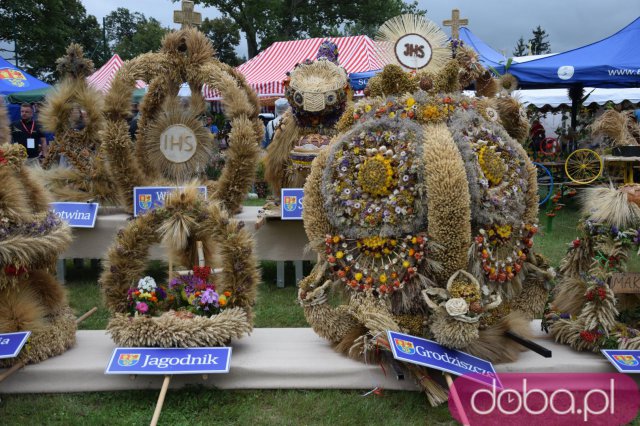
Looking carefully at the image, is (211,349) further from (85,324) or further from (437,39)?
(437,39)

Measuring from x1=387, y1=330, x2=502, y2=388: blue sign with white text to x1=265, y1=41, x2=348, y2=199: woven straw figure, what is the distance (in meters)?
2.36

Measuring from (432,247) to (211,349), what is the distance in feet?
3.78

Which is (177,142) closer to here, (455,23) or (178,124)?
(178,124)

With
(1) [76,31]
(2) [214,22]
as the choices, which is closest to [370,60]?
(2) [214,22]

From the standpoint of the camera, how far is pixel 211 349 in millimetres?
2996

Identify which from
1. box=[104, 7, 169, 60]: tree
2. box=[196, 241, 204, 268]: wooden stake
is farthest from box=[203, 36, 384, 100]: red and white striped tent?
box=[104, 7, 169, 60]: tree

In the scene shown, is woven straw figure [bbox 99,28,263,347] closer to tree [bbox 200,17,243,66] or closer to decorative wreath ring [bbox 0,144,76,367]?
decorative wreath ring [bbox 0,144,76,367]

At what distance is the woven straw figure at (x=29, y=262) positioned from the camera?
295 centimetres

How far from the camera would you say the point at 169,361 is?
9.41ft

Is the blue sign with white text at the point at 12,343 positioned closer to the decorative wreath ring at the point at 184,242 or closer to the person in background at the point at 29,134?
the decorative wreath ring at the point at 184,242

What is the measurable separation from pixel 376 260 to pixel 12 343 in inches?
68.4

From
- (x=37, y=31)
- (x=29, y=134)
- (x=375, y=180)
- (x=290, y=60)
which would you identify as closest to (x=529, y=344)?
(x=375, y=180)

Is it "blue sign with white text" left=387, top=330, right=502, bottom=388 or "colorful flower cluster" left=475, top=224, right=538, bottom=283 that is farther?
"colorful flower cluster" left=475, top=224, right=538, bottom=283

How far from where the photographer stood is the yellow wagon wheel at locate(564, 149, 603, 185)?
8.64 meters
